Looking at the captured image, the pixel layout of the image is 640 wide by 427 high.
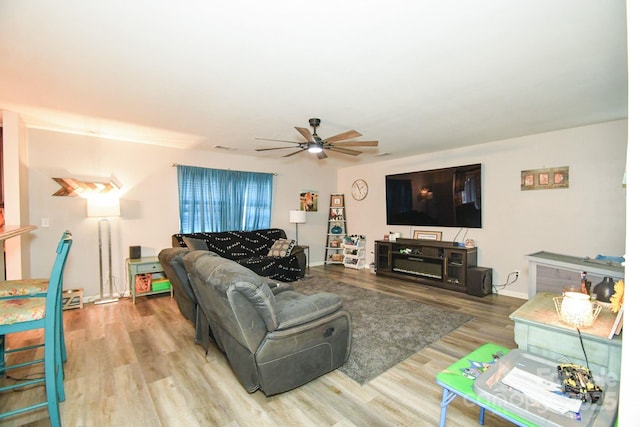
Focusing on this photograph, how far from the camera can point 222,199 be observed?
5.40 m

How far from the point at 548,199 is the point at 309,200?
4467mm

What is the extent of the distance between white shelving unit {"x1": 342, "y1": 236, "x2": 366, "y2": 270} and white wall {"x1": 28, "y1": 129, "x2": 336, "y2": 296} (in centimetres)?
308

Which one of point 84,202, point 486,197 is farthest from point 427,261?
point 84,202

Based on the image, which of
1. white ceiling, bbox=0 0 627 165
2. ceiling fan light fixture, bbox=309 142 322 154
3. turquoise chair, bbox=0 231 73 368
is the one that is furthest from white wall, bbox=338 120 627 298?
turquoise chair, bbox=0 231 73 368

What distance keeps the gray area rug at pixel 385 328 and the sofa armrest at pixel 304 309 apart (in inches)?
24.7

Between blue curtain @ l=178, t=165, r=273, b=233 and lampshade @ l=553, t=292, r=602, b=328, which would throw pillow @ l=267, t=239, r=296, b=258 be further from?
lampshade @ l=553, t=292, r=602, b=328

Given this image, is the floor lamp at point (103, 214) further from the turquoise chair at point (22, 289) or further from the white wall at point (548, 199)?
the white wall at point (548, 199)

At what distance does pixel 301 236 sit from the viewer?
6.66 metres

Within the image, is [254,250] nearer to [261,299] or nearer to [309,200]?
[309,200]

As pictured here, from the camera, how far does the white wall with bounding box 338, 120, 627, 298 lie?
3613 mm

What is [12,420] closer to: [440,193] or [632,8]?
[632,8]

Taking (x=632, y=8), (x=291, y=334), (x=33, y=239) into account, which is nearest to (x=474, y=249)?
(x=291, y=334)

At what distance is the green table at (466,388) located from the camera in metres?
1.21

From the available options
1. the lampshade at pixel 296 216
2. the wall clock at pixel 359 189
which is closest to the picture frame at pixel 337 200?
the wall clock at pixel 359 189
